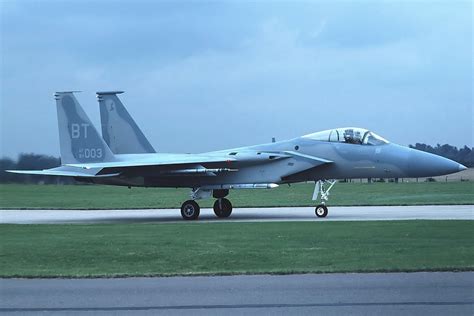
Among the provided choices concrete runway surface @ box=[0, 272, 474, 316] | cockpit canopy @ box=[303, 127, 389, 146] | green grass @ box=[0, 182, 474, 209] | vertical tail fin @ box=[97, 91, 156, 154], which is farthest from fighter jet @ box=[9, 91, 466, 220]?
concrete runway surface @ box=[0, 272, 474, 316]

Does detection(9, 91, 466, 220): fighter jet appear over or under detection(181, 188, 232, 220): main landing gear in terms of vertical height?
over

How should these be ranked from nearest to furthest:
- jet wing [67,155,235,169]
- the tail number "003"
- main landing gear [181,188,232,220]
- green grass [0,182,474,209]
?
jet wing [67,155,235,169], main landing gear [181,188,232,220], the tail number "003", green grass [0,182,474,209]

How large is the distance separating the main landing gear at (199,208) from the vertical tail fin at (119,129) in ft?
11.3

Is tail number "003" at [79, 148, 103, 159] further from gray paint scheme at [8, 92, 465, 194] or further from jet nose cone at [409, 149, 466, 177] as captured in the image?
jet nose cone at [409, 149, 466, 177]

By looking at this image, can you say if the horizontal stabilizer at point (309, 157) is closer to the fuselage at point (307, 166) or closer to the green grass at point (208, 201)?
the fuselage at point (307, 166)

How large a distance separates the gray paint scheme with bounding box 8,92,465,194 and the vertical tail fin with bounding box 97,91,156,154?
851mm

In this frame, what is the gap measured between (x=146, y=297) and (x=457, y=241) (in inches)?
279

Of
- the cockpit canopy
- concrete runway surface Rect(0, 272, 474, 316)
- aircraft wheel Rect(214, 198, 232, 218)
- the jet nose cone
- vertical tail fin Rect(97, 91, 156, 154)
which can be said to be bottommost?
concrete runway surface Rect(0, 272, 474, 316)

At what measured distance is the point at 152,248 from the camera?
1336 cm

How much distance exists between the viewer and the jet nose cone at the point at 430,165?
76.2 feet

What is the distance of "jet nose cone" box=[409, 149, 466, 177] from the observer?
76.2 feet

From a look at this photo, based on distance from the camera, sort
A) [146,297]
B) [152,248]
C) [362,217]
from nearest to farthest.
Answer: [146,297] < [152,248] < [362,217]

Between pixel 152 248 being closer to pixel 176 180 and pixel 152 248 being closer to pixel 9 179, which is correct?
pixel 176 180

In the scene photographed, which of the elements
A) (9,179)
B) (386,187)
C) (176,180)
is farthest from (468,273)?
(386,187)
